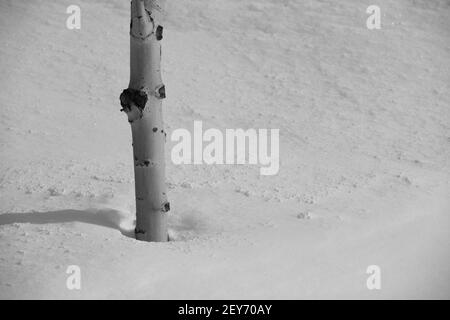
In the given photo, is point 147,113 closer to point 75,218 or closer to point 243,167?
point 75,218

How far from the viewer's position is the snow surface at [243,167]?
5.13 m

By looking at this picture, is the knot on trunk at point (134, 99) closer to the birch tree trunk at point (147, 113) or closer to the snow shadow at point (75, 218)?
the birch tree trunk at point (147, 113)

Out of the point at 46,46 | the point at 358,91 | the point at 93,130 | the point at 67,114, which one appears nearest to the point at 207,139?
the point at 93,130

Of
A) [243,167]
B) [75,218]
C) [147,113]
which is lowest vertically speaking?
[75,218]

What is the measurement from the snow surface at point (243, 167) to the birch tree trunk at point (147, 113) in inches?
11.5

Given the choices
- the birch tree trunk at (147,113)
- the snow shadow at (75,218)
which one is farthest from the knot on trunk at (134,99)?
the snow shadow at (75,218)

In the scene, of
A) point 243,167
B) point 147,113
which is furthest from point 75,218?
point 243,167

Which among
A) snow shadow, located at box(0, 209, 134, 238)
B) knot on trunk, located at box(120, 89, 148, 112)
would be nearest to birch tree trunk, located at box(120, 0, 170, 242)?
knot on trunk, located at box(120, 89, 148, 112)

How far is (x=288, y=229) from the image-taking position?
5.90 metres

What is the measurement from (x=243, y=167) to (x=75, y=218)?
2.41 metres

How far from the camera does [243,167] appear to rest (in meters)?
7.68

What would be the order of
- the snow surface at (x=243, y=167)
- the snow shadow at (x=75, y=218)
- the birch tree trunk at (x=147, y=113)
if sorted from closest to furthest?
the snow surface at (x=243, y=167)
the birch tree trunk at (x=147, y=113)
the snow shadow at (x=75, y=218)

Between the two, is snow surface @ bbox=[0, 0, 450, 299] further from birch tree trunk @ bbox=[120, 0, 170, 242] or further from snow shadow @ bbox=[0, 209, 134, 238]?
birch tree trunk @ bbox=[120, 0, 170, 242]

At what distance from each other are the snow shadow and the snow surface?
0.07 feet
